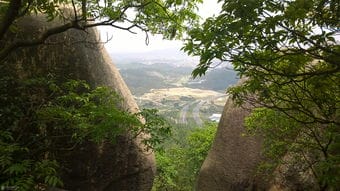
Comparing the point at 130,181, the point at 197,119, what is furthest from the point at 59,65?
the point at 197,119

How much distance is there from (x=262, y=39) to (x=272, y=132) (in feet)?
17.6

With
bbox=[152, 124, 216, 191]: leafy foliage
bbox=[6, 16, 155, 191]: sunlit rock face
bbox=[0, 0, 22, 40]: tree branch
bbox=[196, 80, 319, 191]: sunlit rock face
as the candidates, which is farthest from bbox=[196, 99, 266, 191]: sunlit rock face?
bbox=[0, 0, 22, 40]: tree branch

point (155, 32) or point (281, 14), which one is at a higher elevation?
point (281, 14)

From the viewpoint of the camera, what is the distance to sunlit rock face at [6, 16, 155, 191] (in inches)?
395

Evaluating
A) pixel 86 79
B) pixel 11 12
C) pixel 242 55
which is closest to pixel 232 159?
pixel 86 79

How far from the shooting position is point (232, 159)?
1420cm

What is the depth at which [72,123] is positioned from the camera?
267 inches

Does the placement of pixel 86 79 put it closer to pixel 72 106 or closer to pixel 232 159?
pixel 72 106

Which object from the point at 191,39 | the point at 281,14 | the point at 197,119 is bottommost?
the point at 197,119

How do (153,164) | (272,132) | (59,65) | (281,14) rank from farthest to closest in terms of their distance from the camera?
1. (153,164)
2. (59,65)
3. (272,132)
4. (281,14)

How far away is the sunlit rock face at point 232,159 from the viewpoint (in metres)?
13.6

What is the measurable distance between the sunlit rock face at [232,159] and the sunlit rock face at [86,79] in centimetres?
339

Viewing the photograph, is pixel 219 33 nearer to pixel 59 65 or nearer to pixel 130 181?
pixel 59 65

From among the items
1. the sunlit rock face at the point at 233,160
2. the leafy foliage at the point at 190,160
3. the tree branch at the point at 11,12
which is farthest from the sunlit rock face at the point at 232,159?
the tree branch at the point at 11,12
